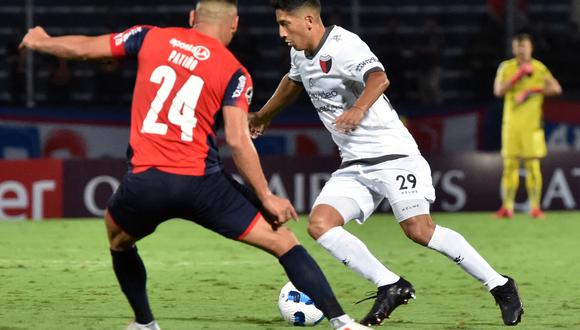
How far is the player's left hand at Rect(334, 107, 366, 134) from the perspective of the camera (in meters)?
6.64

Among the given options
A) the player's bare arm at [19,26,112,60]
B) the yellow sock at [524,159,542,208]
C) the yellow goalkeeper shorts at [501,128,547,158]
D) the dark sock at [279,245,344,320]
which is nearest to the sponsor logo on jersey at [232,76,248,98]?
the player's bare arm at [19,26,112,60]

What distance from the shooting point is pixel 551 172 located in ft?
53.8

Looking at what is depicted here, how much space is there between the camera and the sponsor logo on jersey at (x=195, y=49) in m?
5.79

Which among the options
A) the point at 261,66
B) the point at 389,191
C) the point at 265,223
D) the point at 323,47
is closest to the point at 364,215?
the point at 389,191

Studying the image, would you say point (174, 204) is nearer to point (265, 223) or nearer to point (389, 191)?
point (265, 223)

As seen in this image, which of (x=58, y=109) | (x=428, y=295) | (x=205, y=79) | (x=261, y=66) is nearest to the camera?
(x=205, y=79)

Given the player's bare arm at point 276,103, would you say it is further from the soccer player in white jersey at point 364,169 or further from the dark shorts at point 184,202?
the dark shorts at point 184,202

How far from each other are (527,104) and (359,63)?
8539 mm

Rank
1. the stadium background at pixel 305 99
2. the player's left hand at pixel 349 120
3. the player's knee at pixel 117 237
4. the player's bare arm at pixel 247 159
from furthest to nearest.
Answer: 1. the stadium background at pixel 305 99
2. the player's left hand at pixel 349 120
3. the player's knee at pixel 117 237
4. the player's bare arm at pixel 247 159

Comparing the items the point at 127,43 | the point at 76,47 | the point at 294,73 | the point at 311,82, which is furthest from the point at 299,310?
the point at 76,47

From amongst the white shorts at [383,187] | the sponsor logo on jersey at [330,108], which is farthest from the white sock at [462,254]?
the sponsor logo on jersey at [330,108]

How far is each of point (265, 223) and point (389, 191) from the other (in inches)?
57.3

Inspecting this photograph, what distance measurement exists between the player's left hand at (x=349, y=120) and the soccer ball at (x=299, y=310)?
985 millimetres

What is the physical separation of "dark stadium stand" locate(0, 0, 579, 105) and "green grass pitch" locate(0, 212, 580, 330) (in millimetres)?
3274
